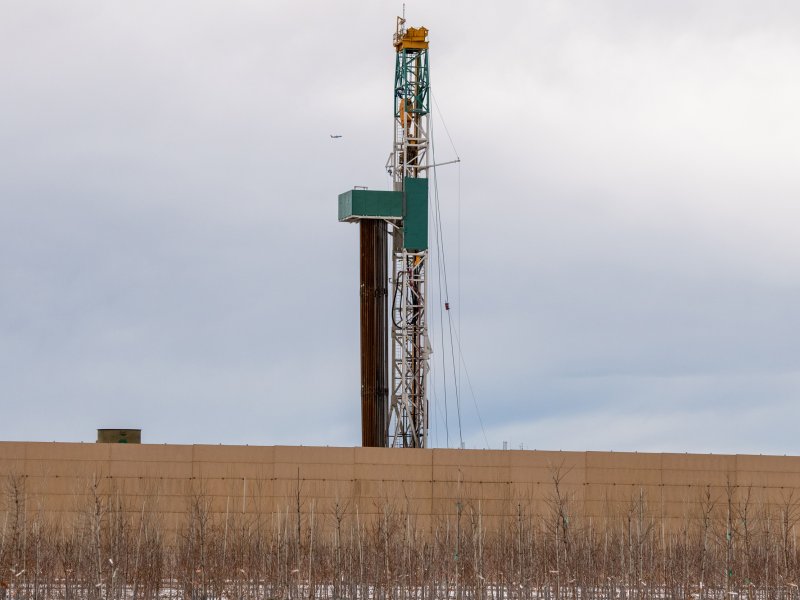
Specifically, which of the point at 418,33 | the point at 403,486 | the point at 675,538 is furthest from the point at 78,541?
the point at 418,33

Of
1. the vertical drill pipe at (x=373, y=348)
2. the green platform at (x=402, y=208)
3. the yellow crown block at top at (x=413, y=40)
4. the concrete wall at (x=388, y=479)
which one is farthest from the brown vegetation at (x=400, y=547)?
the yellow crown block at top at (x=413, y=40)

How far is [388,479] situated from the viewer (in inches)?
1906

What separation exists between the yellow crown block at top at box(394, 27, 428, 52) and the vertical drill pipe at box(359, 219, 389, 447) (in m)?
8.40

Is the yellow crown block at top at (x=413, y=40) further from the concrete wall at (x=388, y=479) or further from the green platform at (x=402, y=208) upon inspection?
the concrete wall at (x=388, y=479)

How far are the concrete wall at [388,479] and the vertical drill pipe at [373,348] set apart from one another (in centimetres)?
1101

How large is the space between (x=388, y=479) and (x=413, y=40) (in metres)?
21.4

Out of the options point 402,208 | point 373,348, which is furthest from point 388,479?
point 402,208

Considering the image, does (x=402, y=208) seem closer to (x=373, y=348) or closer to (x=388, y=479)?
(x=373, y=348)

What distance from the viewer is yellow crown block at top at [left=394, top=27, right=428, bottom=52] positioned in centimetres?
6222

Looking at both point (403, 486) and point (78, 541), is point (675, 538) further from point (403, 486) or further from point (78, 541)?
point (78, 541)

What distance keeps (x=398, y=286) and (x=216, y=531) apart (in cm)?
1660

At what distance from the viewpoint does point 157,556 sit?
38375 mm

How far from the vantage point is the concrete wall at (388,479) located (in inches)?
1853

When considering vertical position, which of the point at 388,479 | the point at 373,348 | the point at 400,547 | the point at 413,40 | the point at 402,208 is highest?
the point at 413,40
